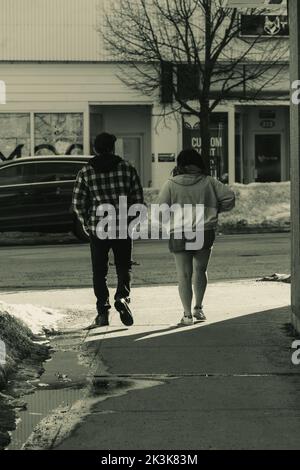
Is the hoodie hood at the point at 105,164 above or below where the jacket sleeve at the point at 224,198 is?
above

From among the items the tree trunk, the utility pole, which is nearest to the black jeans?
the utility pole

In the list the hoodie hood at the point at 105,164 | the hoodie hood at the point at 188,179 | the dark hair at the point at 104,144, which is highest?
the dark hair at the point at 104,144

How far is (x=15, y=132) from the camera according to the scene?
26.8 meters

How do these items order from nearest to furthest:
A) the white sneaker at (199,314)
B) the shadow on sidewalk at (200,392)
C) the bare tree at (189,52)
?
the shadow on sidewalk at (200,392) < the white sneaker at (199,314) < the bare tree at (189,52)

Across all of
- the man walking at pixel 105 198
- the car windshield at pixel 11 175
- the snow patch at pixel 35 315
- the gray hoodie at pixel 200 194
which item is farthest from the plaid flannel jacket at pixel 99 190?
the car windshield at pixel 11 175

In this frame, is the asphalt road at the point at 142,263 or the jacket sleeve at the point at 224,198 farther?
the asphalt road at the point at 142,263

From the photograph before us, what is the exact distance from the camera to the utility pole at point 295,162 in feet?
26.6

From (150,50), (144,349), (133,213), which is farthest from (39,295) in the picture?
(150,50)

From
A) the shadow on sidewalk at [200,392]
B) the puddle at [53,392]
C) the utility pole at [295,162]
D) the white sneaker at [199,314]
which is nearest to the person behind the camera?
the shadow on sidewalk at [200,392]

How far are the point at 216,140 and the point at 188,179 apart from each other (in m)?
19.0

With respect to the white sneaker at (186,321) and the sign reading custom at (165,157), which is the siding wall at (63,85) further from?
the white sneaker at (186,321)

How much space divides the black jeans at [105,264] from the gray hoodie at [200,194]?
572mm

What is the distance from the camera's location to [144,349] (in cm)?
791

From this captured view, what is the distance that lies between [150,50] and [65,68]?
4.11 m
